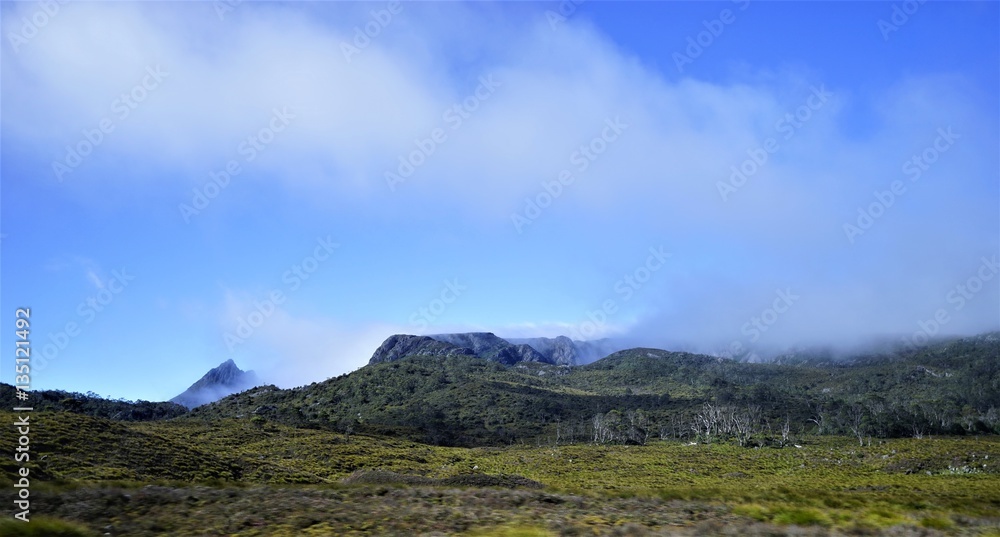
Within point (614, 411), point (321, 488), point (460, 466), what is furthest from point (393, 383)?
point (321, 488)

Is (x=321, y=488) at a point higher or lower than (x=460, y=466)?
higher

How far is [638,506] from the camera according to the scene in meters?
17.2

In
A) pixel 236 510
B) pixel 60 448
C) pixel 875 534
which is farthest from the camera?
pixel 60 448

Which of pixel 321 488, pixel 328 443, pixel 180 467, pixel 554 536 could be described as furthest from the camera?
pixel 328 443

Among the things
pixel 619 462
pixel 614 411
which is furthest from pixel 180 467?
pixel 614 411

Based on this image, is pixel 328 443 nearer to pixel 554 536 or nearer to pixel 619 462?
pixel 619 462

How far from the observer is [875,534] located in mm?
13500

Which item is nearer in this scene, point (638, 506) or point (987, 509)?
point (638, 506)

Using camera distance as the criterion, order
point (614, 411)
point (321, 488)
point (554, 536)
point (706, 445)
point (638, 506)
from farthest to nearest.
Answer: point (614, 411), point (706, 445), point (321, 488), point (638, 506), point (554, 536)

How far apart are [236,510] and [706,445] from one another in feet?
347

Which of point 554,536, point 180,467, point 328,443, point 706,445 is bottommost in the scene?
point 706,445

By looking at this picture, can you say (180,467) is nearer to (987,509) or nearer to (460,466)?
→ (460,466)

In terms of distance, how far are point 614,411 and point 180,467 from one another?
135731mm

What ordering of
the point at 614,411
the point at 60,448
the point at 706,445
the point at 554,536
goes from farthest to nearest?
the point at 614,411
the point at 706,445
the point at 60,448
the point at 554,536
